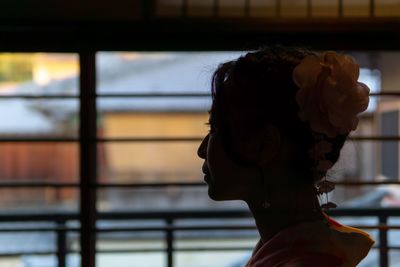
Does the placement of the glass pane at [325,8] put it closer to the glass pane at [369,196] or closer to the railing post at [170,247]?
the railing post at [170,247]

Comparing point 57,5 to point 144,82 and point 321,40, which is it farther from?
point 144,82

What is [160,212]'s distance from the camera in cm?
282

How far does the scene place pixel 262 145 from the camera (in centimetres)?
81

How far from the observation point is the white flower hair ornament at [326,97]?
80 centimetres

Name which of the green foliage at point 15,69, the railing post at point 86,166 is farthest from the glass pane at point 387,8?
the green foliage at point 15,69

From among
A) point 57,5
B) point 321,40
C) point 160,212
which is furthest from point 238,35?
point 160,212

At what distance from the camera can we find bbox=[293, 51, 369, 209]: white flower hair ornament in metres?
0.80

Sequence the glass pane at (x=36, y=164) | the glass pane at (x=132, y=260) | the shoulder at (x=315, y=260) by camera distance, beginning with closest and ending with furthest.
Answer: the shoulder at (x=315, y=260)
the glass pane at (x=36, y=164)
the glass pane at (x=132, y=260)

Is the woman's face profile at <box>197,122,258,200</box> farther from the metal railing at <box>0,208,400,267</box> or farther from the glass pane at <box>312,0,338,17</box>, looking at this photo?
the metal railing at <box>0,208,400,267</box>

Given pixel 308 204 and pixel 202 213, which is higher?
pixel 308 204

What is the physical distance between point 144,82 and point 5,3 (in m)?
1.76

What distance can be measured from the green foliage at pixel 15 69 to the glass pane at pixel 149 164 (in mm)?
886

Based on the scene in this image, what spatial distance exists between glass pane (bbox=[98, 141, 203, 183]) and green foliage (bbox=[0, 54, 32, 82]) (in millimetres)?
886

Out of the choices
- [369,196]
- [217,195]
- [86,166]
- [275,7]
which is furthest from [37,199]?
[217,195]
